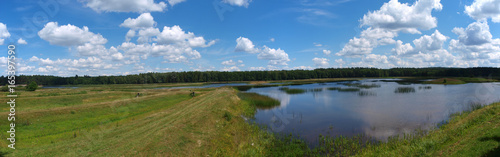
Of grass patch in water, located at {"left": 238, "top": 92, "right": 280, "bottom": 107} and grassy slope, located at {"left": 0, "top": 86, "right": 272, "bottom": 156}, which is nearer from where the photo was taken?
grassy slope, located at {"left": 0, "top": 86, "right": 272, "bottom": 156}

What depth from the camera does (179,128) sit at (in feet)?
72.9

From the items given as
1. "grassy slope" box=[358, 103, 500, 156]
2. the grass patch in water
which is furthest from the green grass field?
the grass patch in water

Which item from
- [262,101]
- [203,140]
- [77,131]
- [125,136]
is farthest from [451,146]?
[262,101]

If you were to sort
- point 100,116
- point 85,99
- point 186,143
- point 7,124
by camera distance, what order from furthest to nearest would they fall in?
point 85,99, point 100,116, point 7,124, point 186,143

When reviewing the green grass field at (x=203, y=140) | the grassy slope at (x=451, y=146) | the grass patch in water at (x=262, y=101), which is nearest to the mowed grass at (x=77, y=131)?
the green grass field at (x=203, y=140)

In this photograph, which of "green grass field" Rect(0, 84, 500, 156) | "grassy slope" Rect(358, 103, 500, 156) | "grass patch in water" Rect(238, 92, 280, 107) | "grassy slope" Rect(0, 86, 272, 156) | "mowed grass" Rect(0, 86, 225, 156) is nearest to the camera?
"grassy slope" Rect(358, 103, 500, 156)

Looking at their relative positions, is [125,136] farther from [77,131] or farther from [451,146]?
[451,146]

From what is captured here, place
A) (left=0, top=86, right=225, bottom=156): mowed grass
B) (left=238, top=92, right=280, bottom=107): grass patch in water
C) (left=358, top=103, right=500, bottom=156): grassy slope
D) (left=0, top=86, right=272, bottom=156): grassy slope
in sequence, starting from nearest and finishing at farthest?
(left=358, top=103, right=500, bottom=156): grassy slope → (left=0, top=86, right=225, bottom=156): mowed grass → (left=0, top=86, right=272, bottom=156): grassy slope → (left=238, top=92, right=280, bottom=107): grass patch in water

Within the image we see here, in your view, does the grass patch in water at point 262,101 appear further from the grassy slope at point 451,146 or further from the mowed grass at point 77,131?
the grassy slope at point 451,146

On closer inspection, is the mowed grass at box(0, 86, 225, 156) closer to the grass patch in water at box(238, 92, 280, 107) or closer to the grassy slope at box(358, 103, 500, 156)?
the grassy slope at box(358, 103, 500, 156)

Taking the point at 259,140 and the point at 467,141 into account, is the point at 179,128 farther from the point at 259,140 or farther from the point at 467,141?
the point at 467,141

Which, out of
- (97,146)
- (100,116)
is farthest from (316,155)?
(100,116)

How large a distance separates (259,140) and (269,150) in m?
2.62

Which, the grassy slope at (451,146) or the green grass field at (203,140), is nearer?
the grassy slope at (451,146)
